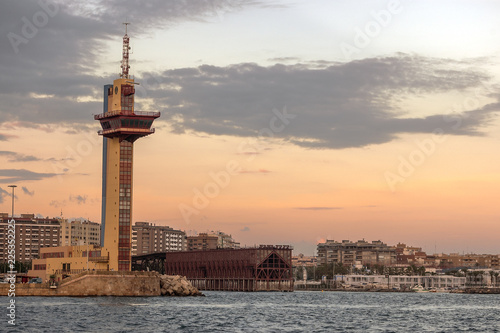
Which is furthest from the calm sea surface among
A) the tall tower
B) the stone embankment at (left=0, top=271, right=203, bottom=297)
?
the tall tower

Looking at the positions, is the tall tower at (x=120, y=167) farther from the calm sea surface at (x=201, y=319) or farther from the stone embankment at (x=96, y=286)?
the calm sea surface at (x=201, y=319)

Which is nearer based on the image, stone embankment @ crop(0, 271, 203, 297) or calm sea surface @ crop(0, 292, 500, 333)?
calm sea surface @ crop(0, 292, 500, 333)

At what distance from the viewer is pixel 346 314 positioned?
133750mm

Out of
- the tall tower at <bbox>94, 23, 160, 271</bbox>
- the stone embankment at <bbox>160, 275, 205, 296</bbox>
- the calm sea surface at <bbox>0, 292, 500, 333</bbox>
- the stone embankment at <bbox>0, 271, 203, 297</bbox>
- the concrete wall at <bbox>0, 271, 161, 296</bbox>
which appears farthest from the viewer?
the stone embankment at <bbox>160, 275, 205, 296</bbox>

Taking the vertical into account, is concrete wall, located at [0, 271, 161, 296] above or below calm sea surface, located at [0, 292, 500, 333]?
above

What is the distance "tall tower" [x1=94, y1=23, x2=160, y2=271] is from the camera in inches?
6703

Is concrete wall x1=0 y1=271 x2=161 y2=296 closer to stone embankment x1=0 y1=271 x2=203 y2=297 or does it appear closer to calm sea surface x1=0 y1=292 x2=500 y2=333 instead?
stone embankment x1=0 y1=271 x2=203 y2=297

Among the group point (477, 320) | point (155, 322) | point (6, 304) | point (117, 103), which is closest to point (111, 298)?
point (6, 304)

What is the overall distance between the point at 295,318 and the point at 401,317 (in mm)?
16580

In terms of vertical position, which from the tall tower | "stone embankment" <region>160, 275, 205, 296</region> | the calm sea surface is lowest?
the calm sea surface

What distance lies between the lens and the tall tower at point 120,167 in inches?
6703

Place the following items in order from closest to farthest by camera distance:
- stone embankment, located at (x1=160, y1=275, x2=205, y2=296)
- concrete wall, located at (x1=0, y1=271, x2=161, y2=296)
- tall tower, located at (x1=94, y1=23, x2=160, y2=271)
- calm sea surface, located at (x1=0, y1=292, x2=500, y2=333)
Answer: calm sea surface, located at (x1=0, y1=292, x2=500, y2=333) < concrete wall, located at (x1=0, y1=271, x2=161, y2=296) < tall tower, located at (x1=94, y1=23, x2=160, y2=271) < stone embankment, located at (x1=160, y1=275, x2=205, y2=296)

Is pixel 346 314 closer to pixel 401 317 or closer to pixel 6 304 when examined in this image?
pixel 401 317

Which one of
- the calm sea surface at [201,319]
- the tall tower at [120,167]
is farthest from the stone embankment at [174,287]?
the calm sea surface at [201,319]
